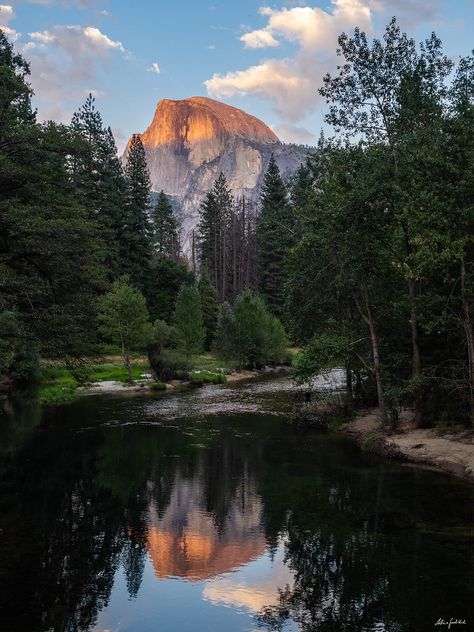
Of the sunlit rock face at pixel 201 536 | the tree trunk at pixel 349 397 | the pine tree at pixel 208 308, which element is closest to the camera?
the sunlit rock face at pixel 201 536

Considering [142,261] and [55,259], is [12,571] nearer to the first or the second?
[55,259]

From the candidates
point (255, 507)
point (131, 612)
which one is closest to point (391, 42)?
point (255, 507)

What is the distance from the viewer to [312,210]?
24516 mm

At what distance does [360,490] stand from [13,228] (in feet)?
47.0

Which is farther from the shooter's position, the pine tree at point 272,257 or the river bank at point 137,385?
the pine tree at point 272,257

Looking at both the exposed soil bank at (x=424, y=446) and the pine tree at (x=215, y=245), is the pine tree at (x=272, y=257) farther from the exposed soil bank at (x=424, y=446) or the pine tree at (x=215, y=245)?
the exposed soil bank at (x=424, y=446)

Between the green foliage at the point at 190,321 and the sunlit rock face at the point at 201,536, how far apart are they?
128 ft

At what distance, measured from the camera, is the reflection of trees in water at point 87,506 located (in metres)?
10.8

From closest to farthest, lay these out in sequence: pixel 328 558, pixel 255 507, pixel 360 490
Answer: pixel 328 558 < pixel 255 507 < pixel 360 490

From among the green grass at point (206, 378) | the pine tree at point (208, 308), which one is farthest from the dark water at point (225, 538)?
the pine tree at point (208, 308)

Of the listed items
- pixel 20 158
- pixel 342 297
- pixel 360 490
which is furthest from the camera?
pixel 342 297

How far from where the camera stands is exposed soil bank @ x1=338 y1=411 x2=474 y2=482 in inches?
771

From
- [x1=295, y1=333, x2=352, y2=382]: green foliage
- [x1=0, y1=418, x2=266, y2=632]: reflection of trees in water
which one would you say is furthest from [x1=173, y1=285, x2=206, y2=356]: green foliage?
[x1=295, y1=333, x2=352, y2=382]: green foliage

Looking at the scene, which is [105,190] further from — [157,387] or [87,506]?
[87,506]
